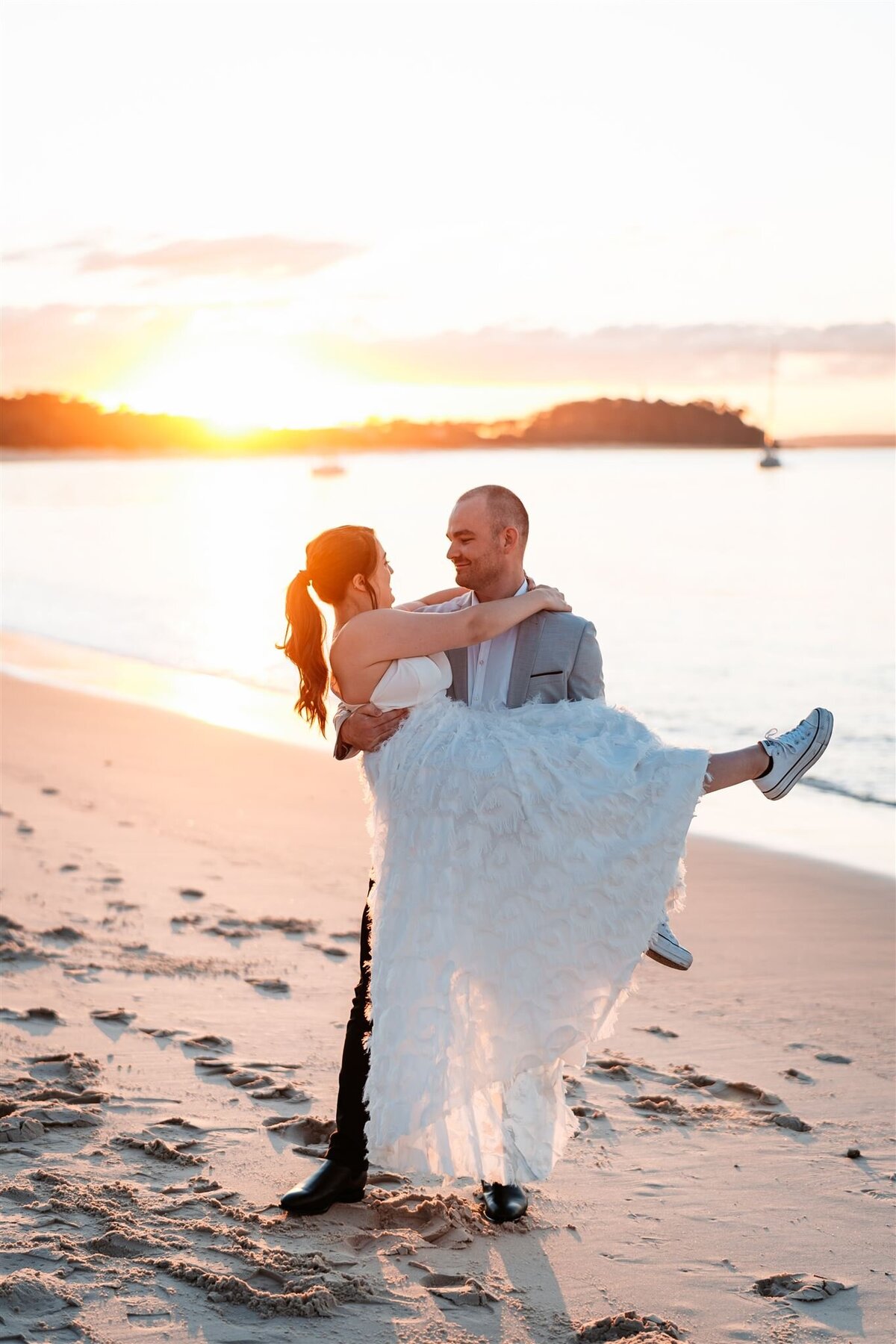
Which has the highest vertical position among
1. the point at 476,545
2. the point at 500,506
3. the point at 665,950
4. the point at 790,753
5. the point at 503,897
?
the point at 500,506

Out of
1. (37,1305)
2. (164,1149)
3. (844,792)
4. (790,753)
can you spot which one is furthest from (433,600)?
(844,792)

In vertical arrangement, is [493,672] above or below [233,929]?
above

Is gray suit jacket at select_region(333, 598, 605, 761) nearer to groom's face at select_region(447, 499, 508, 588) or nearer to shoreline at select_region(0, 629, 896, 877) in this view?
groom's face at select_region(447, 499, 508, 588)

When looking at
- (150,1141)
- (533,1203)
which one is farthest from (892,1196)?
(150,1141)

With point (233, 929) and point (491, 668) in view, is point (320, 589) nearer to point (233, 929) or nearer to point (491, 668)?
point (491, 668)

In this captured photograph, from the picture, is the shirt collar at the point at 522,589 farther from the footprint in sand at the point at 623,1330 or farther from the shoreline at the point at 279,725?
the shoreline at the point at 279,725

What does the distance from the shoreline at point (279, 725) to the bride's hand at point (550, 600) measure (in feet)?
15.3

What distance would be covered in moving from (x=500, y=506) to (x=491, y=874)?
3.21 feet

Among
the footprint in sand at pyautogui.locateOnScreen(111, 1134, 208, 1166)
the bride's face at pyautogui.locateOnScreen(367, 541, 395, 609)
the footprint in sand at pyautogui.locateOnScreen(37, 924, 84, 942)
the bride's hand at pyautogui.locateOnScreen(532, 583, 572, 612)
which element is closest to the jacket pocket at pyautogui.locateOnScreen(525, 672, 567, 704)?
the bride's hand at pyautogui.locateOnScreen(532, 583, 572, 612)

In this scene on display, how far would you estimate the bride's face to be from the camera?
12.5ft

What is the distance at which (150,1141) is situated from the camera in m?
4.24

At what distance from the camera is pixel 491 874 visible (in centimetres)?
363

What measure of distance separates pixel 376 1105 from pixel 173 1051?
1582 mm

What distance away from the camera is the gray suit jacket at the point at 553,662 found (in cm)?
378
